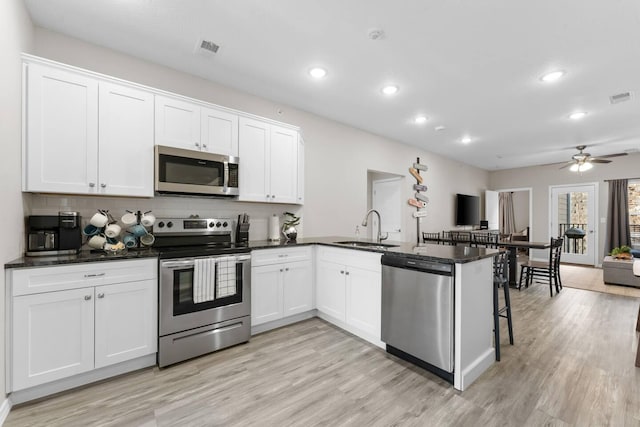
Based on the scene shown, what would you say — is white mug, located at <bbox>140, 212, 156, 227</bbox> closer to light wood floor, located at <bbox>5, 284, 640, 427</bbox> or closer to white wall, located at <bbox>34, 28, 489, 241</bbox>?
white wall, located at <bbox>34, 28, 489, 241</bbox>

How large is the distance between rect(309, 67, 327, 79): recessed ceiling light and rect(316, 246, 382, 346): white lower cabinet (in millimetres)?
1954

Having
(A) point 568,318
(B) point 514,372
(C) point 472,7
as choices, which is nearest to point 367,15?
(C) point 472,7

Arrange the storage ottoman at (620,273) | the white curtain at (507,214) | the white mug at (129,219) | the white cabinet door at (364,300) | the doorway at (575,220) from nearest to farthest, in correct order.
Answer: the white mug at (129,219) < the white cabinet door at (364,300) < the storage ottoman at (620,273) < the doorway at (575,220) < the white curtain at (507,214)

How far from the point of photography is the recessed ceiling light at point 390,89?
346 cm

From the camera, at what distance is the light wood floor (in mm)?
1766

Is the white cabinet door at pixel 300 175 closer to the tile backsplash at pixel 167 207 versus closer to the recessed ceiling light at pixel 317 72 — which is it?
the tile backsplash at pixel 167 207

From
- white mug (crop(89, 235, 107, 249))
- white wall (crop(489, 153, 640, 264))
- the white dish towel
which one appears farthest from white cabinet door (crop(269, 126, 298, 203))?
white wall (crop(489, 153, 640, 264))

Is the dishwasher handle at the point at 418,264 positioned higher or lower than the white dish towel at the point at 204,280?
higher

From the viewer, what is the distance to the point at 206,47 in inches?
105

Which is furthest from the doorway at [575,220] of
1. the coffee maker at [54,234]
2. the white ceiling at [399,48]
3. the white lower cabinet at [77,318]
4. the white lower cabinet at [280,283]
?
the coffee maker at [54,234]

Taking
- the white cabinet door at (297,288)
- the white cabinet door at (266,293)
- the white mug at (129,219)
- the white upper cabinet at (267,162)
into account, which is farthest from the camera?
the white upper cabinet at (267,162)

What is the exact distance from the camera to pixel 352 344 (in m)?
2.78

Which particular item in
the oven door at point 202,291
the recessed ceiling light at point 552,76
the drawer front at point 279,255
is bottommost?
the oven door at point 202,291

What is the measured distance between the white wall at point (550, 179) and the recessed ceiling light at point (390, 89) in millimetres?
7029
